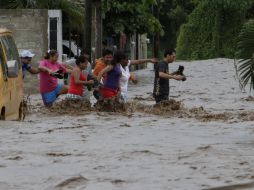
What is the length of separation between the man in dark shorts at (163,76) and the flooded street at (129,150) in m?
0.28

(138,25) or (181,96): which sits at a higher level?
(138,25)

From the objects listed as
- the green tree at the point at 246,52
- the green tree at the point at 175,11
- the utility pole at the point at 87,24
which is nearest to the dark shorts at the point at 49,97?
the utility pole at the point at 87,24

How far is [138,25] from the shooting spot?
31.0m

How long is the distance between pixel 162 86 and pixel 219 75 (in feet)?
67.1

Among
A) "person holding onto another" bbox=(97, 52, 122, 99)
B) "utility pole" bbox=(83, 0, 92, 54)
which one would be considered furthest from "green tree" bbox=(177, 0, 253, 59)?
"person holding onto another" bbox=(97, 52, 122, 99)

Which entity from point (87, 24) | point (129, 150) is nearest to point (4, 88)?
point (129, 150)

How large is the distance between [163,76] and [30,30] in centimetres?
756

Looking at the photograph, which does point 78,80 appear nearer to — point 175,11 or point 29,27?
point 29,27

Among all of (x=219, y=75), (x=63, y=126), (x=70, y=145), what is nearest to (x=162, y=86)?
(x=63, y=126)

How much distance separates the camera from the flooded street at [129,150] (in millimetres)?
7996

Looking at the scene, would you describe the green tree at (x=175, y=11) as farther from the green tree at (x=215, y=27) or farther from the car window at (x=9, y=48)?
the car window at (x=9, y=48)

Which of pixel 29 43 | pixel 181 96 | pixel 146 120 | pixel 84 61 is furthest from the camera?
pixel 181 96

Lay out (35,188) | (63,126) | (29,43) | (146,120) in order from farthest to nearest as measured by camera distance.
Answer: (29,43)
(146,120)
(63,126)
(35,188)

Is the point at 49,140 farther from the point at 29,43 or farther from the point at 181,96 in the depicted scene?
the point at 181,96
